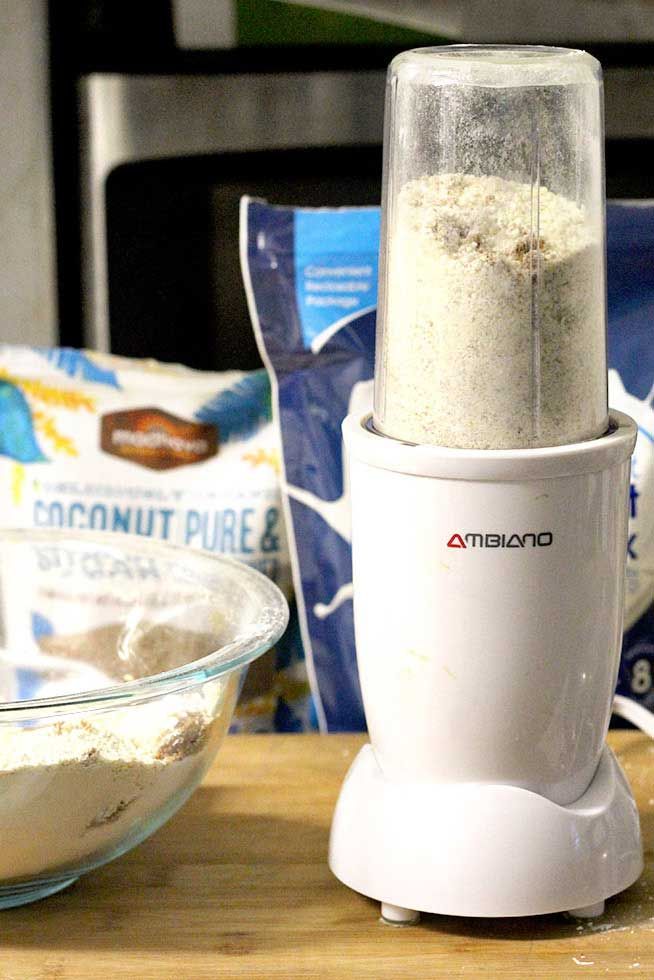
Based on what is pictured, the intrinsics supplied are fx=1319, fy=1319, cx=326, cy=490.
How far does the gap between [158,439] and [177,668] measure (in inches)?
15.8

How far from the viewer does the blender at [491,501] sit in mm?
554

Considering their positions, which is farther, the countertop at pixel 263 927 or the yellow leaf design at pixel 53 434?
the yellow leaf design at pixel 53 434

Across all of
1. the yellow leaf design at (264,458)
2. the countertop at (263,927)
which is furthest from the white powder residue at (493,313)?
the yellow leaf design at (264,458)

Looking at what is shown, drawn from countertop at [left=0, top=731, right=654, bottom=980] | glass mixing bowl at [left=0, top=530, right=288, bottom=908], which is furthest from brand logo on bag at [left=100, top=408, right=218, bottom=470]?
countertop at [left=0, top=731, right=654, bottom=980]

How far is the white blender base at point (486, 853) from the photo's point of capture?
59 cm

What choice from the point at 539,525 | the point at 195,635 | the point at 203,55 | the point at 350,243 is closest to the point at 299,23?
the point at 203,55

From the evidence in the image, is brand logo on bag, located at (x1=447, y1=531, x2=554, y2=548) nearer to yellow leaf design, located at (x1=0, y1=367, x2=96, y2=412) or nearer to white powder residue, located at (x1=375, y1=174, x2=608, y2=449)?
white powder residue, located at (x1=375, y1=174, x2=608, y2=449)

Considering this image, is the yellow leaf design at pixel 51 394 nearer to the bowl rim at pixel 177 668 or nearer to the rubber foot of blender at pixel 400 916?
the bowl rim at pixel 177 668

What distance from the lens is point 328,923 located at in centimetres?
61

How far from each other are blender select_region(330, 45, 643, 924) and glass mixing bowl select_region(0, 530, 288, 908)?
86 millimetres

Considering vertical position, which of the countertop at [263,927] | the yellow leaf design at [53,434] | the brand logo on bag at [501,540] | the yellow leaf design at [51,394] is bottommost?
Answer: the countertop at [263,927]

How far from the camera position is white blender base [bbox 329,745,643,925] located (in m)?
0.59

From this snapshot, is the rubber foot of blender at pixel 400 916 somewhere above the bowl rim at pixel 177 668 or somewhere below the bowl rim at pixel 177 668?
below

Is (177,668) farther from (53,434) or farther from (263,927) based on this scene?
(53,434)
